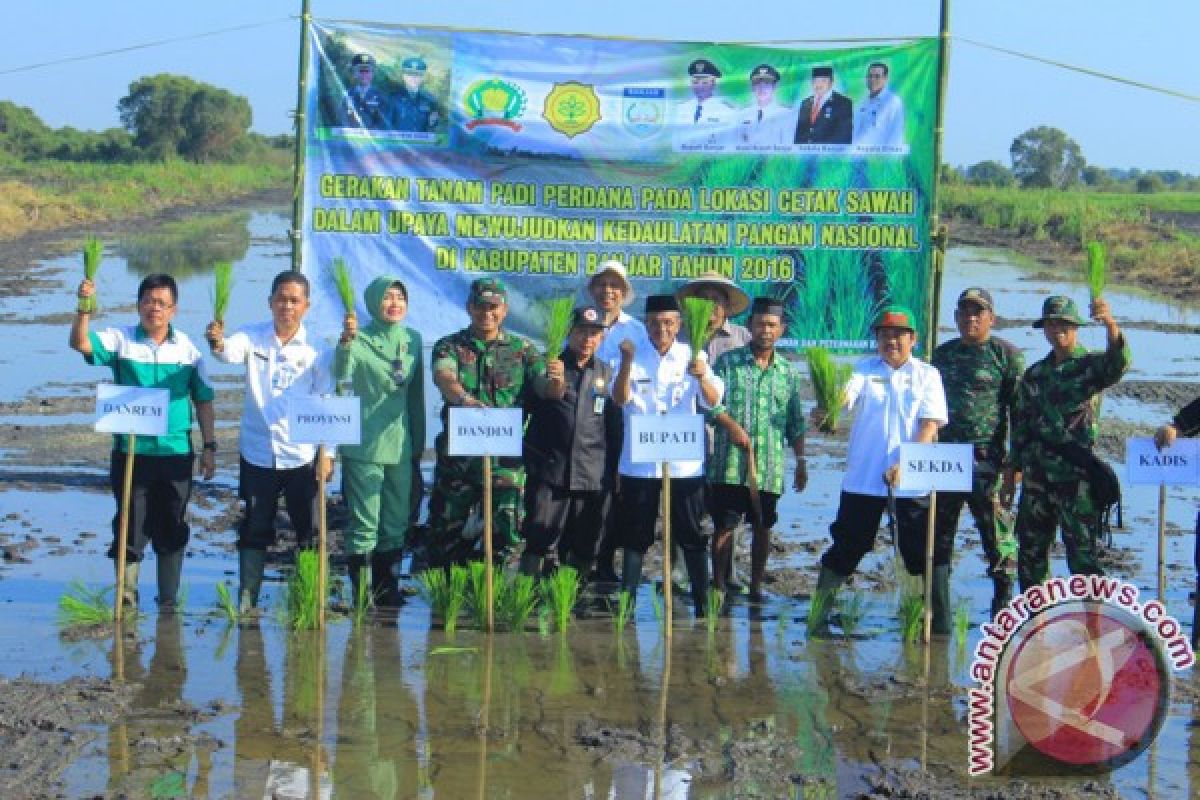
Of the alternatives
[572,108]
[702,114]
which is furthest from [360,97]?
[702,114]

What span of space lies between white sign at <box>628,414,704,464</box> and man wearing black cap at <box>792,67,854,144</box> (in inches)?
118

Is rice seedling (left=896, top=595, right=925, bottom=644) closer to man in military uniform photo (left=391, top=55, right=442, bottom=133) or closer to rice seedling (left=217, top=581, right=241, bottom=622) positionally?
rice seedling (left=217, top=581, right=241, bottom=622)

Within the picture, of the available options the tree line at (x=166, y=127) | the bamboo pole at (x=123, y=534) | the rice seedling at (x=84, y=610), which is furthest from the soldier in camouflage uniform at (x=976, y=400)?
the tree line at (x=166, y=127)

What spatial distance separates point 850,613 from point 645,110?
3421mm

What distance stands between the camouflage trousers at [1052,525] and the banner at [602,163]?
2.26m

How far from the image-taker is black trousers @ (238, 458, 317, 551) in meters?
7.92

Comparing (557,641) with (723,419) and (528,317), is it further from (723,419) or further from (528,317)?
(528,317)

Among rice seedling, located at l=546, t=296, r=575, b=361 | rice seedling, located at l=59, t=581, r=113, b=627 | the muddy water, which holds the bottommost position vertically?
the muddy water

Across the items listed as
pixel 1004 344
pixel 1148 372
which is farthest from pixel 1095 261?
pixel 1148 372

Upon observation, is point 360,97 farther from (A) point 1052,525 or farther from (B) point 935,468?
(A) point 1052,525

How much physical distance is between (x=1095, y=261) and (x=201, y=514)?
5740 mm

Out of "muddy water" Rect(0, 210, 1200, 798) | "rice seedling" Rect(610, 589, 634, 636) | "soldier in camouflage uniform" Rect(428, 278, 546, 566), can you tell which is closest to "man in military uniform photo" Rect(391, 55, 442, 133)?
"soldier in camouflage uniform" Rect(428, 278, 546, 566)

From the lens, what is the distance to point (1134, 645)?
621cm

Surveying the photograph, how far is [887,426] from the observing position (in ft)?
25.7
